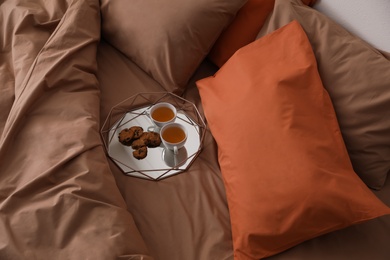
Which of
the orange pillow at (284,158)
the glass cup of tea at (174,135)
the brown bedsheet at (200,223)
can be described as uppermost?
the orange pillow at (284,158)

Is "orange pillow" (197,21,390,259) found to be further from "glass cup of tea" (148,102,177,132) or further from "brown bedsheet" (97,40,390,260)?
→ "glass cup of tea" (148,102,177,132)

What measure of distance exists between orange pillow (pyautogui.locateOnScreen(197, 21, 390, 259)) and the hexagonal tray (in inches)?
4.5

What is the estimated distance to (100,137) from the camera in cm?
105

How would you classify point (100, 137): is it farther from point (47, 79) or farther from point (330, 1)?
point (330, 1)

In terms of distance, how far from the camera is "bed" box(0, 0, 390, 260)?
831mm

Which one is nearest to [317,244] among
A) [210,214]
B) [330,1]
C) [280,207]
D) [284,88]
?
[280,207]

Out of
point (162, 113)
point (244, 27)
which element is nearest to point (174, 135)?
point (162, 113)

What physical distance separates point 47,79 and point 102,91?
22cm

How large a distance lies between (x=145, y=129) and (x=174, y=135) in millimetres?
134

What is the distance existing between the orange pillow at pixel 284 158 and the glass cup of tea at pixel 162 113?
0.54 ft

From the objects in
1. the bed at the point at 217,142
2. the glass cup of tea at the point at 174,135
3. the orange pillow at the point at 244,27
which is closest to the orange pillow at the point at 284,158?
the bed at the point at 217,142

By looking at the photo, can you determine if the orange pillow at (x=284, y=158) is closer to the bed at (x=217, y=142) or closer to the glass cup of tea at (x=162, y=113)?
the bed at (x=217, y=142)

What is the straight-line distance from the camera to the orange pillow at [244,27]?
1226mm

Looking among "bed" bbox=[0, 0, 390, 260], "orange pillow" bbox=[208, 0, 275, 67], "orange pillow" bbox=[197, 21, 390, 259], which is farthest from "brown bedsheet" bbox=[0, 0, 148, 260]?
"orange pillow" bbox=[208, 0, 275, 67]
